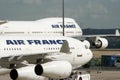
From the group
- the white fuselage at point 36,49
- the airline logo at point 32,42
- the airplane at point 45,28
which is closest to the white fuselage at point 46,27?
the airplane at point 45,28

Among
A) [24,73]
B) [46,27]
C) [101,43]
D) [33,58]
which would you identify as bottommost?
[46,27]

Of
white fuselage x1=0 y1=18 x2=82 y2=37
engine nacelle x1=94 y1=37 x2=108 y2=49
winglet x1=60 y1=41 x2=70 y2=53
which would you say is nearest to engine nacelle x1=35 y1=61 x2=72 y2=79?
winglet x1=60 y1=41 x2=70 y2=53

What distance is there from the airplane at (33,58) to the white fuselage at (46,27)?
191 ft

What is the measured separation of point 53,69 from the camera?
30.5 metres

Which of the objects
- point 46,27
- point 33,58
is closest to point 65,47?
point 33,58

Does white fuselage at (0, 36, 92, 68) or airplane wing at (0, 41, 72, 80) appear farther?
white fuselage at (0, 36, 92, 68)

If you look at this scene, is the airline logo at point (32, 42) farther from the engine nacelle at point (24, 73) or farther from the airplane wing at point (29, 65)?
the engine nacelle at point (24, 73)

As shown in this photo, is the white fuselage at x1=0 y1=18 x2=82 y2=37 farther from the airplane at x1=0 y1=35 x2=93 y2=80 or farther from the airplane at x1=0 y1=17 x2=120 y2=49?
the airplane at x1=0 y1=35 x2=93 y2=80

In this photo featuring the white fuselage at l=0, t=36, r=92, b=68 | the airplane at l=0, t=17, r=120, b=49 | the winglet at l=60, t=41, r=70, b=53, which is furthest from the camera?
the airplane at l=0, t=17, r=120, b=49

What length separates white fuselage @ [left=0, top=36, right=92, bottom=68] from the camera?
31.3m

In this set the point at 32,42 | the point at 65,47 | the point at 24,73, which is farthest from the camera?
the point at 32,42

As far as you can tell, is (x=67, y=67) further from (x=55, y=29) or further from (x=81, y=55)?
(x=55, y=29)

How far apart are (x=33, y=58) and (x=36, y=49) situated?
1.97m

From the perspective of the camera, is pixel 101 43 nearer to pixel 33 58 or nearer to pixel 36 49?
pixel 36 49
